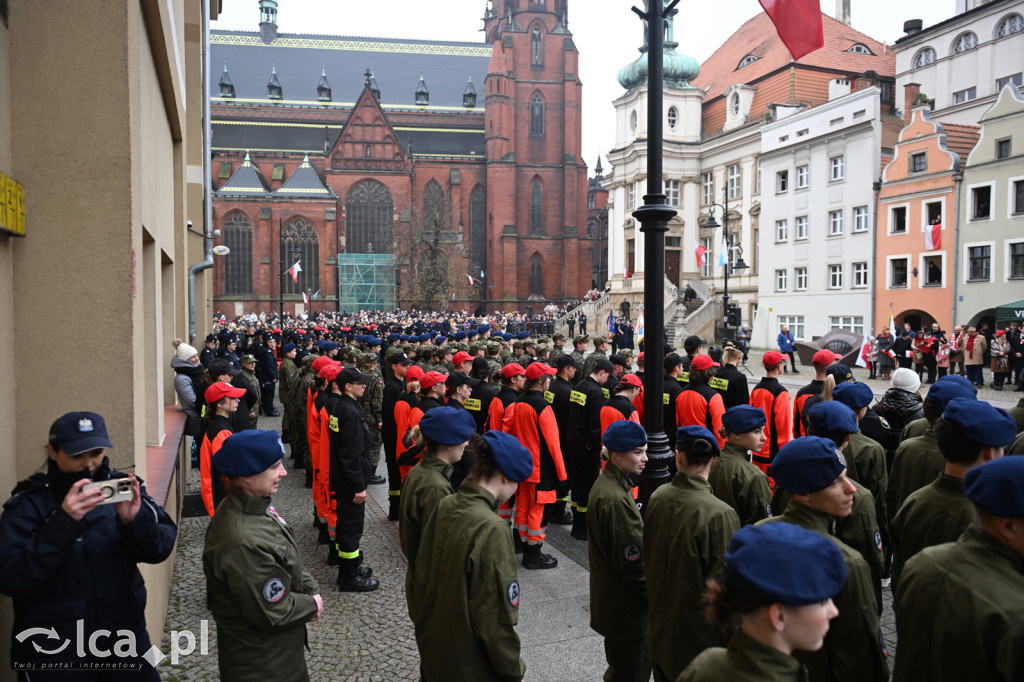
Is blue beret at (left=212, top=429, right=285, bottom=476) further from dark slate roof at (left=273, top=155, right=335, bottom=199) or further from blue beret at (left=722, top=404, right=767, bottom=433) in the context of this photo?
dark slate roof at (left=273, top=155, right=335, bottom=199)

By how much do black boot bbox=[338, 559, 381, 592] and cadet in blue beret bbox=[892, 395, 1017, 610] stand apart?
15.0 feet

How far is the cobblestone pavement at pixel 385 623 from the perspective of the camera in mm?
4977

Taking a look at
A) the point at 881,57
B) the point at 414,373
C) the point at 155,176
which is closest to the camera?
the point at 155,176

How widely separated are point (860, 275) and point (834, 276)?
1.65m

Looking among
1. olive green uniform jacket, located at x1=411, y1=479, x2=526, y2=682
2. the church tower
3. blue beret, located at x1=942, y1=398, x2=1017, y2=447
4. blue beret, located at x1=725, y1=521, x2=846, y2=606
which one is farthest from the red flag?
the church tower

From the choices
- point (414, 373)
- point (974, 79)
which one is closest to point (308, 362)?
point (414, 373)

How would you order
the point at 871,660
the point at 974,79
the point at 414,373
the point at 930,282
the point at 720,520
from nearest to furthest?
the point at 871,660 < the point at 720,520 < the point at 414,373 < the point at 930,282 < the point at 974,79

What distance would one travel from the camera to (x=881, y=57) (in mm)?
46500

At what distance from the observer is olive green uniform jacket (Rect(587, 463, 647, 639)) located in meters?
4.04

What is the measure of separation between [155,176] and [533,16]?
200ft

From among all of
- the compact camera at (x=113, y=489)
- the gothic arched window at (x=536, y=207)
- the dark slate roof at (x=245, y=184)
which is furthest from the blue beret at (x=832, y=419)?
the gothic arched window at (x=536, y=207)

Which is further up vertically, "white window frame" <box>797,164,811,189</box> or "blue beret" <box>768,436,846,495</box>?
"white window frame" <box>797,164,811,189</box>

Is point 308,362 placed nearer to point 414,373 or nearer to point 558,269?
point 414,373

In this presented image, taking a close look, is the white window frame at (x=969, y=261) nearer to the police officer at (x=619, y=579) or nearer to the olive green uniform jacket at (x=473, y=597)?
the police officer at (x=619, y=579)
